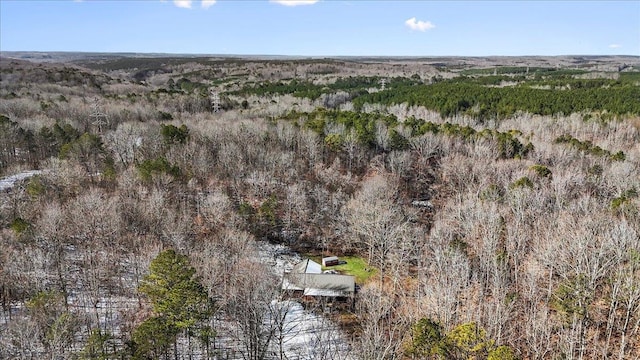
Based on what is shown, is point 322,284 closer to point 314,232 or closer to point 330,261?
point 330,261

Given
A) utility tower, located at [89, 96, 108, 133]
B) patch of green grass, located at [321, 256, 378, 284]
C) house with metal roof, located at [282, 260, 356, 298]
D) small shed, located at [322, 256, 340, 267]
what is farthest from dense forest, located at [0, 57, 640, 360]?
small shed, located at [322, 256, 340, 267]

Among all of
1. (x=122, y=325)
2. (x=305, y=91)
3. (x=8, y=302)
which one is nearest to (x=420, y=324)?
(x=122, y=325)

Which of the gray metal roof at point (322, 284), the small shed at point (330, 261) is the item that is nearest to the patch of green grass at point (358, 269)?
the small shed at point (330, 261)

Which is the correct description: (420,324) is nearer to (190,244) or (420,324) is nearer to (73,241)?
(190,244)

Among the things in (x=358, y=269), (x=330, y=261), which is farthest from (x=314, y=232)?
(x=358, y=269)

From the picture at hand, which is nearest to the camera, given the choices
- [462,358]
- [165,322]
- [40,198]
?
[462,358]

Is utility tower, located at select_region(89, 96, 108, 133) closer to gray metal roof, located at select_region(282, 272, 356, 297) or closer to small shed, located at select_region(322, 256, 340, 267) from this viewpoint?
small shed, located at select_region(322, 256, 340, 267)

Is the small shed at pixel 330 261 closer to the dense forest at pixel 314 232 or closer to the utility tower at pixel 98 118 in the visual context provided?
the dense forest at pixel 314 232
